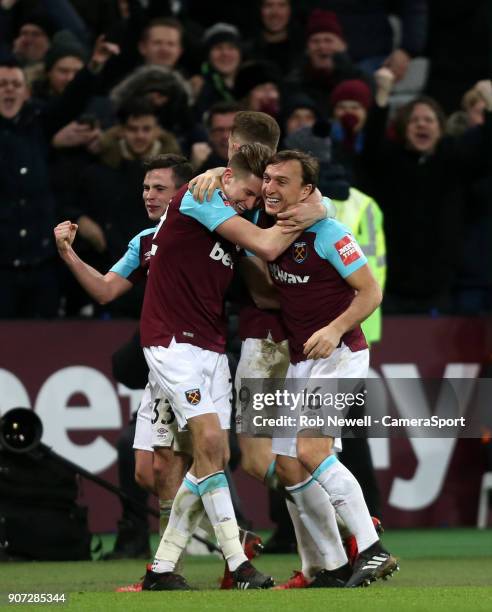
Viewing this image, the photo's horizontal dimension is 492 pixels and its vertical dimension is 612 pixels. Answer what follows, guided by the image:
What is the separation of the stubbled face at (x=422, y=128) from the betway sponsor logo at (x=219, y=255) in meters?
4.56

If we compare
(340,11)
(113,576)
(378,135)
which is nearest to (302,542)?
(113,576)

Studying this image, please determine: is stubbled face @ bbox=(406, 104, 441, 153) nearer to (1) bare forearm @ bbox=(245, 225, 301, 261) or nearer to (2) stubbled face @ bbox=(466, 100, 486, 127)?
(2) stubbled face @ bbox=(466, 100, 486, 127)

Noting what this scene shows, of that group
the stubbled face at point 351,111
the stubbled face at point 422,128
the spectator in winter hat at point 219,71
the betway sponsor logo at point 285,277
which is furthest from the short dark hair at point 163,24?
the betway sponsor logo at point 285,277

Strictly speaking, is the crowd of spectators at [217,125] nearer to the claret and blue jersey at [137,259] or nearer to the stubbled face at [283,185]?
the claret and blue jersey at [137,259]

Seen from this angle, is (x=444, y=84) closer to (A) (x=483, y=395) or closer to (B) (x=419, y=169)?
(B) (x=419, y=169)

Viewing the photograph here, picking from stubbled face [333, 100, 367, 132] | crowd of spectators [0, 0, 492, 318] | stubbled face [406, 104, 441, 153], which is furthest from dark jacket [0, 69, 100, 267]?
stubbled face [406, 104, 441, 153]

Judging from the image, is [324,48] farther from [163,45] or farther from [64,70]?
[64,70]

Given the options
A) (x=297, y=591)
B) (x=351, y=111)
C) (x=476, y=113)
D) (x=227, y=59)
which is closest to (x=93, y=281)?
(x=297, y=591)

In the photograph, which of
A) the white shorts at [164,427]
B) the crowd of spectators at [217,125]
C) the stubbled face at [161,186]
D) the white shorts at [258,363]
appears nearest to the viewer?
the white shorts at [164,427]

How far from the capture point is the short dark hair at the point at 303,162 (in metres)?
7.71

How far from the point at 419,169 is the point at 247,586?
17.5 ft

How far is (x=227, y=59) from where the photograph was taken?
523 inches

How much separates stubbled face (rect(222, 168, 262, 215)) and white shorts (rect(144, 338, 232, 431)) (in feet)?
2.35

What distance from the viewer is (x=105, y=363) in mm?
11234
